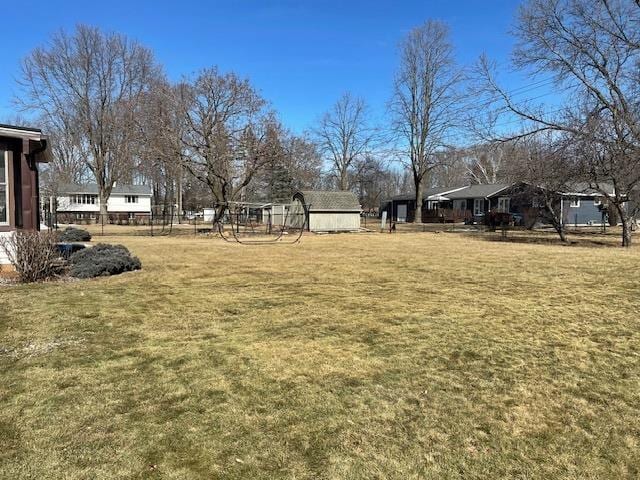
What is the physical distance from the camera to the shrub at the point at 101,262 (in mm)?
9414

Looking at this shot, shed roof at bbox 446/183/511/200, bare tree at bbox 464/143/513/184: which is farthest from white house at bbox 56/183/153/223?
bare tree at bbox 464/143/513/184

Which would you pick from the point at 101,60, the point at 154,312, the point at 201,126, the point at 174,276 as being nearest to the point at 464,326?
the point at 154,312

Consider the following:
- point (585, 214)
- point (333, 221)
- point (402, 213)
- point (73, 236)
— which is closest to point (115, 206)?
point (402, 213)

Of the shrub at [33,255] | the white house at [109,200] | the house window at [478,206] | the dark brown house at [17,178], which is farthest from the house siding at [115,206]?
the shrub at [33,255]

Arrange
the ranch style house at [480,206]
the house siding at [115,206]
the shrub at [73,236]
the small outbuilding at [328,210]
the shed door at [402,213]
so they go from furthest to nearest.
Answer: the house siding at [115,206] → the shed door at [402,213] → the ranch style house at [480,206] → the small outbuilding at [328,210] → the shrub at [73,236]

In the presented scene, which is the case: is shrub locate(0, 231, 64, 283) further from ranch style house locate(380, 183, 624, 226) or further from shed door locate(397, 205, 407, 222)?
shed door locate(397, 205, 407, 222)

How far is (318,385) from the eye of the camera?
3885 millimetres

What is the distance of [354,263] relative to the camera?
1253cm

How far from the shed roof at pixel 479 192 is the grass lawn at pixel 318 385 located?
1469 inches

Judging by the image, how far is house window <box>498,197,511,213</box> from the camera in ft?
135

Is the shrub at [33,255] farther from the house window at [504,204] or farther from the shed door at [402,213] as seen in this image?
the shed door at [402,213]

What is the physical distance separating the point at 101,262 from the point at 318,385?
7.40 meters

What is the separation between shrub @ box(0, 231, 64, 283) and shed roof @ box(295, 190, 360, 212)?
74.3 feet

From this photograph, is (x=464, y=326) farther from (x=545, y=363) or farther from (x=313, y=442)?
(x=313, y=442)
